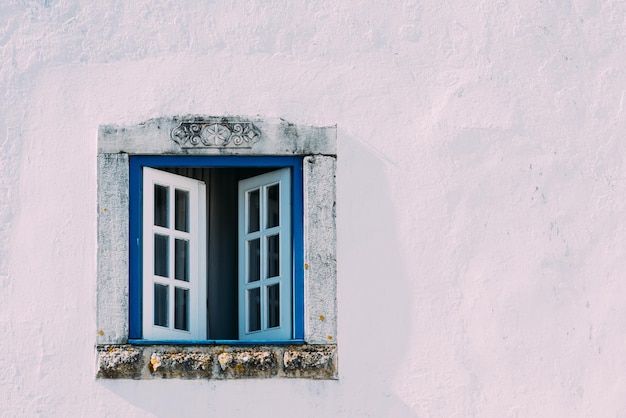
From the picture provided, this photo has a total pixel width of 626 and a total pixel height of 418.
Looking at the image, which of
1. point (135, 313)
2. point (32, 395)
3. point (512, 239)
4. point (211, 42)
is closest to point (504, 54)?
point (512, 239)

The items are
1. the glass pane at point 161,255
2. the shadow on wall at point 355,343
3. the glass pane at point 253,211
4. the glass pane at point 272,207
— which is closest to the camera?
the shadow on wall at point 355,343

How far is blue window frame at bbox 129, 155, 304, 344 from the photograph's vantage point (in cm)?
942

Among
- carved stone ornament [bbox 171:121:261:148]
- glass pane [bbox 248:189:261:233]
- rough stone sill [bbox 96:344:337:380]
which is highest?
carved stone ornament [bbox 171:121:261:148]

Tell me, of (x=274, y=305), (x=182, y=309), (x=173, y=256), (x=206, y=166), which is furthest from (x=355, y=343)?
(x=206, y=166)

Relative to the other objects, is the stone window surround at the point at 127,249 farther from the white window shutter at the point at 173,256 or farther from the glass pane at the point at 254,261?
the glass pane at the point at 254,261

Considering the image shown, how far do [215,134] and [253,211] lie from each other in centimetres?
63

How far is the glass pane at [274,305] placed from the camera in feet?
31.9

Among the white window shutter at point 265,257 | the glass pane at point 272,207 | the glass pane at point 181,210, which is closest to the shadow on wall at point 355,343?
the white window shutter at point 265,257

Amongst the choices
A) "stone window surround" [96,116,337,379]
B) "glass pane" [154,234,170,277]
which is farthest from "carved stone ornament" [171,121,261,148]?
"glass pane" [154,234,170,277]

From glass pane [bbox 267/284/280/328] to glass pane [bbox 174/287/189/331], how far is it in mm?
474

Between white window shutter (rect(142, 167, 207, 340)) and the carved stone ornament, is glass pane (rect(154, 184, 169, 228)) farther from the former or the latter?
the carved stone ornament

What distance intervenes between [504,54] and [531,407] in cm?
201

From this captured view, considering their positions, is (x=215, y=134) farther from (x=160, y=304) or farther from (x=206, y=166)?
(x=160, y=304)

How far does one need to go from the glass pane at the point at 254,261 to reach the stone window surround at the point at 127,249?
0.50m
